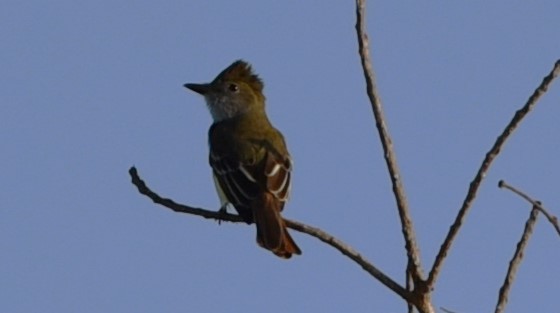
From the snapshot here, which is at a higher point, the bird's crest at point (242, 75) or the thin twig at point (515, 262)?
the bird's crest at point (242, 75)

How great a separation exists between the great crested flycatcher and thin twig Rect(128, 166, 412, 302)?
23 centimetres

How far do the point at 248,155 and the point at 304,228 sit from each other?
282 centimetres

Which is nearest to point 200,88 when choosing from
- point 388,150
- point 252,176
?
point 252,176

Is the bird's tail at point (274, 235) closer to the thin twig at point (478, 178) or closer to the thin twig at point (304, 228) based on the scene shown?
A: the thin twig at point (304, 228)

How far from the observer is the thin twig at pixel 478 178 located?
5.46m

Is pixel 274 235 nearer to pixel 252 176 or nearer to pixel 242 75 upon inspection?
pixel 252 176

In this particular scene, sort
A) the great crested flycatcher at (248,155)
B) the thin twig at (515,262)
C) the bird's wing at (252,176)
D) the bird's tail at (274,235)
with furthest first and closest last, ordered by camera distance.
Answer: the bird's wing at (252,176)
the great crested flycatcher at (248,155)
the bird's tail at (274,235)
the thin twig at (515,262)

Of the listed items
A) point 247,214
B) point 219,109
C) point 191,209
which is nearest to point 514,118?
point 191,209

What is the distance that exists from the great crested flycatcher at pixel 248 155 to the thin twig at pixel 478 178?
229 centimetres

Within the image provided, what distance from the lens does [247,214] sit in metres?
8.39

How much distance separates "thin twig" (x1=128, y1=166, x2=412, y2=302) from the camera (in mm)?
5555

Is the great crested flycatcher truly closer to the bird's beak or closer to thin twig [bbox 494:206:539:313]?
the bird's beak

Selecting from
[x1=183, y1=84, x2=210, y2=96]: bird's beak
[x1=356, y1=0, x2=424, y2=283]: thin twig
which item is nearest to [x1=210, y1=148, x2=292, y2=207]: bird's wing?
[x1=183, y1=84, x2=210, y2=96]: bird's beak

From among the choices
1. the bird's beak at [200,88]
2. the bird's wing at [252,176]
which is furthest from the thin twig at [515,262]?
the bird's beak at [200,88]
